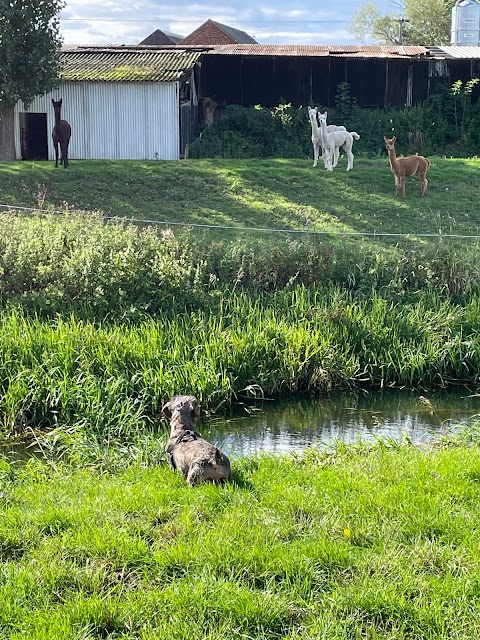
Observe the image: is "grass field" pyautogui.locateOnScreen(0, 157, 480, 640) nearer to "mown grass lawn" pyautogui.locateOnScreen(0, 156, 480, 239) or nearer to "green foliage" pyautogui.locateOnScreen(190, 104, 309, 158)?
"mown grass lawn" pyautogui.locateOnScreen(0, 156, 480, 239)

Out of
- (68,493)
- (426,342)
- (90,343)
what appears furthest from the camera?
(426,342)

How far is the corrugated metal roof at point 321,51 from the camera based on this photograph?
28.0 meters

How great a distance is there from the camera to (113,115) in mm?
25297

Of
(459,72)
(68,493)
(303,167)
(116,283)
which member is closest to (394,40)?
(459,72)

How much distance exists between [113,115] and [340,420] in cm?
1808

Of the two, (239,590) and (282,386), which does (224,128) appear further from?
(239,590)

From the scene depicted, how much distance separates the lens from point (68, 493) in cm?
615

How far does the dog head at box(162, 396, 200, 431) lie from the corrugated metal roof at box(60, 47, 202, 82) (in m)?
18.3

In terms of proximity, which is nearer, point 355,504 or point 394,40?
point 355,504

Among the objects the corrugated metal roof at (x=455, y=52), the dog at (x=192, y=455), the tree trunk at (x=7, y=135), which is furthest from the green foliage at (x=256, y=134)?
the dog at (x=192, y=455)

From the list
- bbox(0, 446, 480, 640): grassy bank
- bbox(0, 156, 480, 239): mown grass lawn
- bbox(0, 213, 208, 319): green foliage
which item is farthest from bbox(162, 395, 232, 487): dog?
bbox(0, 156, 480, 239): mown grass lawn

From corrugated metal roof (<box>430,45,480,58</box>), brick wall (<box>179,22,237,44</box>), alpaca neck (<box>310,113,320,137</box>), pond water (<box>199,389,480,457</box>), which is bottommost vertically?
pond water (<box>199,389,480,457</box>)

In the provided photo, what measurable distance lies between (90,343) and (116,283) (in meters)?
1.71

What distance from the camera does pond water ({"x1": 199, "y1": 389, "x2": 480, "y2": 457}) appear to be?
27.8 ft
